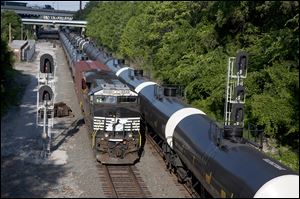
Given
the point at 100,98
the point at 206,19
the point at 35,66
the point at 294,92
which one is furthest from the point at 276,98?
the point at 35,66

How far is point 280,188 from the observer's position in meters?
11.3

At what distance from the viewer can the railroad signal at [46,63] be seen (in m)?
23.8

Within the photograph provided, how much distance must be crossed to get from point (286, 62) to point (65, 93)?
75.4 feet

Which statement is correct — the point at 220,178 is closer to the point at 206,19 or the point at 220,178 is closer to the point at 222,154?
the point at 222,154

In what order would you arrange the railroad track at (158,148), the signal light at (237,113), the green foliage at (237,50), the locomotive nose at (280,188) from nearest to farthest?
the locomotive nose at (280,188)
the signal light at (237,113)
the railroad track at (158,148)
the green foliage at (237,50)

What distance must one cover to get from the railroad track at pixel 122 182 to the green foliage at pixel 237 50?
6.85m

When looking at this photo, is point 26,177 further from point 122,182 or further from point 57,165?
point 122,182

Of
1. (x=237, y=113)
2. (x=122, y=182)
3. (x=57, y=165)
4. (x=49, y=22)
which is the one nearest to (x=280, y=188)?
(x=237, y=113)

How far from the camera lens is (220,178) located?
1354cm

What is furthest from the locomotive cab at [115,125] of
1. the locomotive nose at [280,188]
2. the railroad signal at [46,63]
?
the locomotive nose at [280,188]

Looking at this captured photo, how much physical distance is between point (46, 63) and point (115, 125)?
5757 mm

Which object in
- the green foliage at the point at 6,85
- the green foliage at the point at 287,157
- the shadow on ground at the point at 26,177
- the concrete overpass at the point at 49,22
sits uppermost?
the concrete overpass at the point at 49,22

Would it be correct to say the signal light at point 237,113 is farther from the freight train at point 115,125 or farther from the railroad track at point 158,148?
the freight train at point 115,125

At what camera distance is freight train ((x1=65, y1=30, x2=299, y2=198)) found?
459 inches
